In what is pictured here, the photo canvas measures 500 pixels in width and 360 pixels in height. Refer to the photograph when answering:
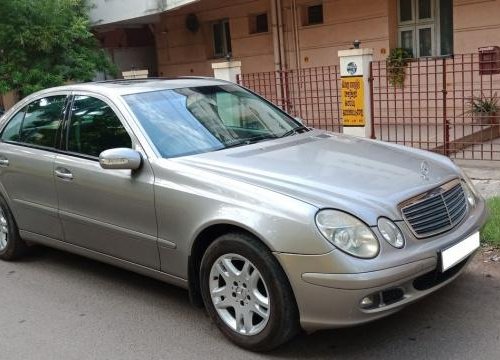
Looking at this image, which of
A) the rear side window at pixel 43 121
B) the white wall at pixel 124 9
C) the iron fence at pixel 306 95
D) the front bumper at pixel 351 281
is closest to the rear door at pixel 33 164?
the rear side window at pixel 43 121

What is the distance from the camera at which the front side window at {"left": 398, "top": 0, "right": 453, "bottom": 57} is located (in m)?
11.0

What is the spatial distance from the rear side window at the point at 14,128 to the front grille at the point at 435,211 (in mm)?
3534

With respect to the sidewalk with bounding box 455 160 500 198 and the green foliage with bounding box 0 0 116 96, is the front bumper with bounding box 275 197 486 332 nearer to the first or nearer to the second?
the sidewalk with bounding box 455 160 500 198

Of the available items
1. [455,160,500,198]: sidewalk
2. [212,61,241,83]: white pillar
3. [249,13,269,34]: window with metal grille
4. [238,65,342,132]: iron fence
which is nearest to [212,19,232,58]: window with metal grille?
[249,13,269,34]: window with metal grille

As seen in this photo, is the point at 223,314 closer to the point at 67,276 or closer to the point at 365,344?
the point at 365,344

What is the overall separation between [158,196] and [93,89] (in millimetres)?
1288

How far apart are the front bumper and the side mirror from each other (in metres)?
1.24

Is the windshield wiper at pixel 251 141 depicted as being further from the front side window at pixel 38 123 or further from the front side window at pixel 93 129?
the front side window at pixel 38 123

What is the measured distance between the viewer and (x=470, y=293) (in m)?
4.26

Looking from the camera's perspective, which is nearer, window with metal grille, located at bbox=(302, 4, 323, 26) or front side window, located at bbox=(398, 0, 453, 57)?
front side window, located at bbox=(398, 0, 453, 57)

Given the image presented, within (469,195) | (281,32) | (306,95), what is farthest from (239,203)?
(281,32)

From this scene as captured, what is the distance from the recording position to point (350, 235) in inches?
128

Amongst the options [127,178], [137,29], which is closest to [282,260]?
[127,178]

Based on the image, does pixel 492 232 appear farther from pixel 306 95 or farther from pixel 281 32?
pixel 281 32
